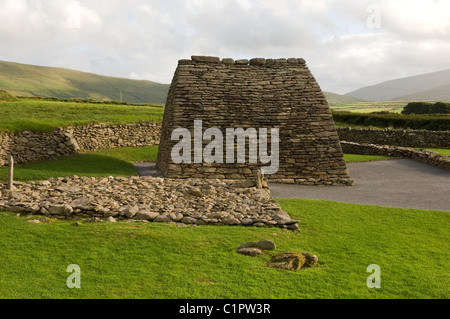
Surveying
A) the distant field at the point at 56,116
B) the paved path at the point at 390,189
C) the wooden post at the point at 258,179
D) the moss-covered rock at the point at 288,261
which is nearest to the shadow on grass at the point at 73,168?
the distant field at the point at 56,116

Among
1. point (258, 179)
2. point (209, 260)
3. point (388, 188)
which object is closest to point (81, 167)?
point (258, 179)

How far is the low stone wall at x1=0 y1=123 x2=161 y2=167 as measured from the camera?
1889 cm

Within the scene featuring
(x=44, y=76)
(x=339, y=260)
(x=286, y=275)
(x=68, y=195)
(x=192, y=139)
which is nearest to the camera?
(x=286, y=275)

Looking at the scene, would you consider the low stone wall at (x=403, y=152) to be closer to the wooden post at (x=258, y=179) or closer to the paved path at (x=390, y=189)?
the paved path at (x=390, y=189)

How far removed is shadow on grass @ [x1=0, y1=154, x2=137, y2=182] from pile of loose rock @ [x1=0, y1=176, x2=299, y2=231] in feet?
7.84

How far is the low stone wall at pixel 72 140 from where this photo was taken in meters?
18.9

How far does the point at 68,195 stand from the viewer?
10.9 m

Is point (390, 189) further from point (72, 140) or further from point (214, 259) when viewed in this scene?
point (72, 140)

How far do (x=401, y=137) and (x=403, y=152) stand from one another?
31.5ft

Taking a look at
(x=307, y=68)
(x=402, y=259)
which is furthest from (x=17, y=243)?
(x=307, y=68)

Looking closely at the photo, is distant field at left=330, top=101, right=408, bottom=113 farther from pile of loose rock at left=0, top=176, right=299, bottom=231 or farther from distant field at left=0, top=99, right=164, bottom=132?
pile of loose rock at left=0, top=176, right=299, bottom=231

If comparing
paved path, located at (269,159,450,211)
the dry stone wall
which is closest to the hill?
the dry stone wall

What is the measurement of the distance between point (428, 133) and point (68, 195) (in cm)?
3092
